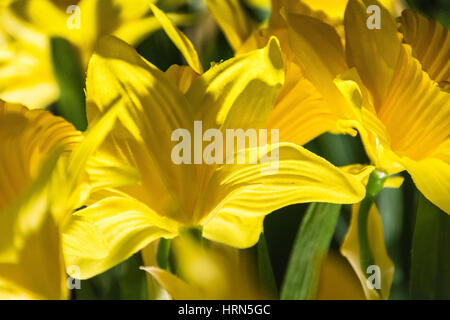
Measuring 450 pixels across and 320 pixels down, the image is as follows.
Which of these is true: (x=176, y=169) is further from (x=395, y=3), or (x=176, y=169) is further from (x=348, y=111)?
(x=395, y=3)

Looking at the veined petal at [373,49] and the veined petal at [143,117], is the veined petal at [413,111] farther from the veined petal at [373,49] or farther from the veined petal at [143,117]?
the veined petal at [143,117]

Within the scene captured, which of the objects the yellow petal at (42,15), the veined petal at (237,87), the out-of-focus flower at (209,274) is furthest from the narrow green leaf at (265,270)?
the yellow petal at (42,15)

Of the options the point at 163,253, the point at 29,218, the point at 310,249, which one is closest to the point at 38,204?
the point at 29,218

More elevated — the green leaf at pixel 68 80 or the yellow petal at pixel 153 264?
the green leaf at pixel 68 80

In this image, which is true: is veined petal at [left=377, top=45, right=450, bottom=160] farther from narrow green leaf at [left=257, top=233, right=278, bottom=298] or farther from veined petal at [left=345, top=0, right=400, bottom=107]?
narrow green leaf at [left=257, top=233, right=278, bottom=298]

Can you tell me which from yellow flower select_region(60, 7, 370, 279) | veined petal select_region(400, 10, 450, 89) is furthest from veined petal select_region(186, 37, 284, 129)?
veined petal select_region(400, 10, 450, 89)
